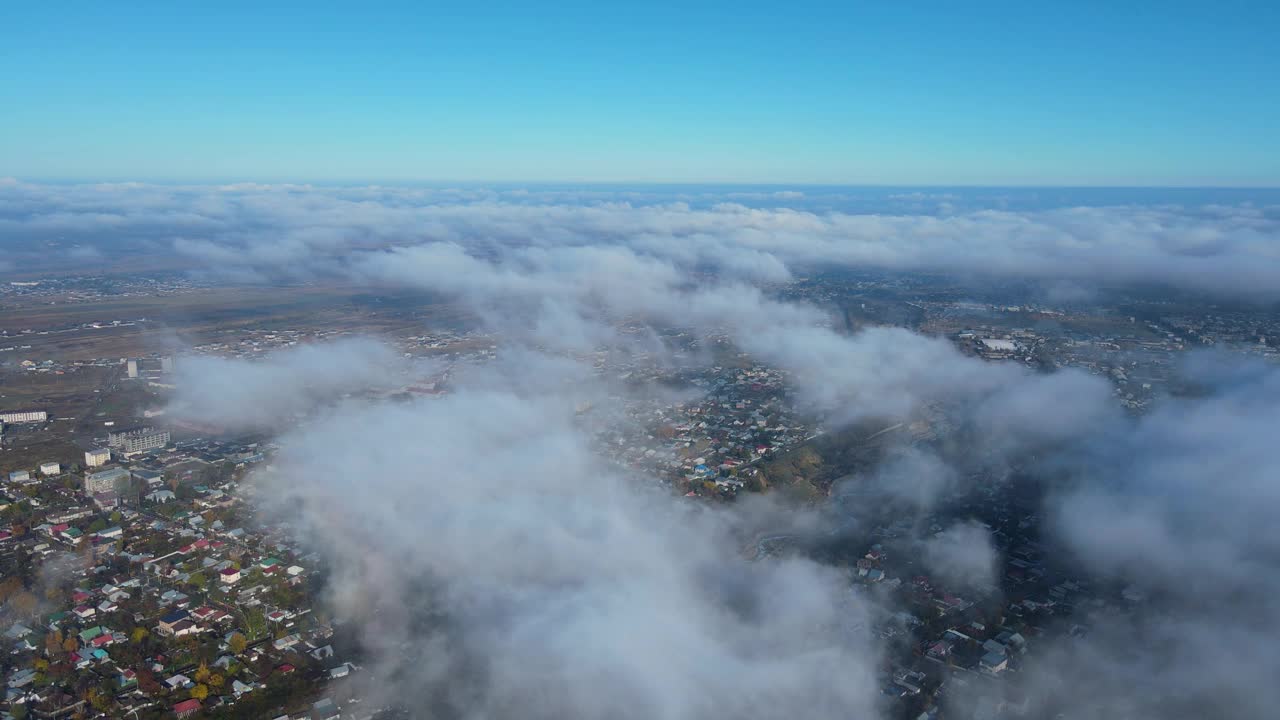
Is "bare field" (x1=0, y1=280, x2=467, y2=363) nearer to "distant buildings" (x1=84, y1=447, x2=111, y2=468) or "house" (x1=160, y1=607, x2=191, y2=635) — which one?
"distant buildings" (x1=84, y1=447, x2=111, y2=468)

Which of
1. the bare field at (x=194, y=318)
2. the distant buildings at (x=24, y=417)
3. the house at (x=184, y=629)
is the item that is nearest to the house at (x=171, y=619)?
the house at (x=184, y=629)

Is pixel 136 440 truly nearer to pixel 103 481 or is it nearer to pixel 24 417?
pixel 103 481

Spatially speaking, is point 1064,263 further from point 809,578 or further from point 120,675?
point 120,675

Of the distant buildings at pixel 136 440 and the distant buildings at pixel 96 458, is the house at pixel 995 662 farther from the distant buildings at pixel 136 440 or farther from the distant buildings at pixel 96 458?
the distant buildings at pixel 136 440

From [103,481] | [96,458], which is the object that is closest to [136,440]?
[96,458]

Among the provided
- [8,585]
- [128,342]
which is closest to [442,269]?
[128,342]

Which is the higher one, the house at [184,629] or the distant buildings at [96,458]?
the distant buildings at [96,458]

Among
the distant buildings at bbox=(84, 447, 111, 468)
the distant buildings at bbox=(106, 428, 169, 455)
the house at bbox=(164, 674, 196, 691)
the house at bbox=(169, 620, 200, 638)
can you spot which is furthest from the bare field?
the house at bbox=(164, 674, 196, 691)
